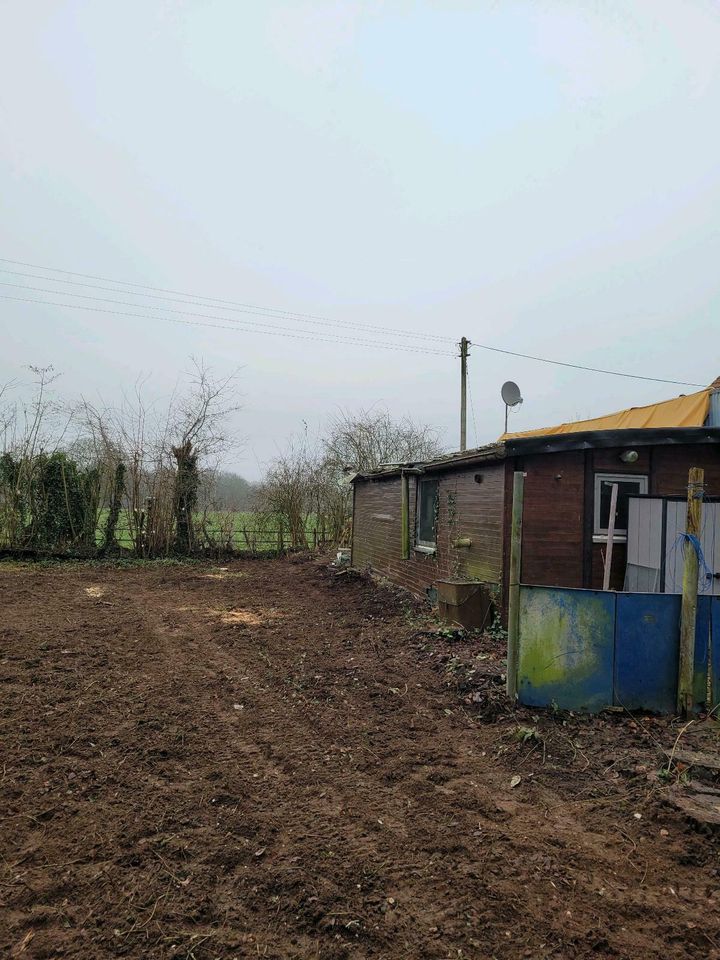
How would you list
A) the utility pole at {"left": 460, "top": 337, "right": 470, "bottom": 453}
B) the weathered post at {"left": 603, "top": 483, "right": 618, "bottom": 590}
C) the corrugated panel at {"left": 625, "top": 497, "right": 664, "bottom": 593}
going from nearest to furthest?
1. the corrugated panel at {"left": 625, "top": 497, "right": 664, "bottom": 593}
2. the weathered post at {"left": 603, "top": 483, "right": 618, "bottom": 590}
3. the utility pole at {"left": 460, "top": 337, "right": 470, "bottom": 453}

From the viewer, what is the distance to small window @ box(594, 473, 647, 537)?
721 centimetres

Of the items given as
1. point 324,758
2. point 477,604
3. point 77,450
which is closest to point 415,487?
point 477,604

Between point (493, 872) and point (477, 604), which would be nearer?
point (493, 872)

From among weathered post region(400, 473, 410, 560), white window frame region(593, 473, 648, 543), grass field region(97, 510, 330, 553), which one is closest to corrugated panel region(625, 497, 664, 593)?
white window frame region(593, 473, 648, 543)

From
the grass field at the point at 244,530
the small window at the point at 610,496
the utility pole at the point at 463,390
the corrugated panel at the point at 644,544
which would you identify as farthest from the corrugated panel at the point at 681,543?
the grass field at the point at 244,530

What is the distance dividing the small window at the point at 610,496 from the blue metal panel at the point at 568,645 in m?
3.07

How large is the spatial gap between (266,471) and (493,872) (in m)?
17.2

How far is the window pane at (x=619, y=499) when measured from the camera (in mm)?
7234

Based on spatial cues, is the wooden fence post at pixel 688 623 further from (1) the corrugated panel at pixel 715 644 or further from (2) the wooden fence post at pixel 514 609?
(2) the wooden fence post at pixel 514 609

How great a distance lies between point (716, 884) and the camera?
258 centimetres

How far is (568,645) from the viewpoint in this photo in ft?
14.4

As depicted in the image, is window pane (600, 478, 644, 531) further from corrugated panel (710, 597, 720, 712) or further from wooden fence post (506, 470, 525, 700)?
wooden fence post (506, 470, 525, 700)

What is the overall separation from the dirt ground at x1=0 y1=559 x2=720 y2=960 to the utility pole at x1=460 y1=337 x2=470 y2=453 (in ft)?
39.0

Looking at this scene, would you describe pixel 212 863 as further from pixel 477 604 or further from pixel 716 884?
pixel 477 604
